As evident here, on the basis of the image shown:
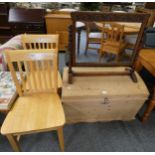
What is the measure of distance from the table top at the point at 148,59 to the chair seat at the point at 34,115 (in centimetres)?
99

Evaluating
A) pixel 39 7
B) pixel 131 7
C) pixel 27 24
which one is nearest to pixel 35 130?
pixel 27 24

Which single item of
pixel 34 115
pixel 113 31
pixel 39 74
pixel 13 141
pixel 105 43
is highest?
pixel 113 31

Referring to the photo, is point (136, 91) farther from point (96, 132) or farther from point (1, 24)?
point (1, 24)

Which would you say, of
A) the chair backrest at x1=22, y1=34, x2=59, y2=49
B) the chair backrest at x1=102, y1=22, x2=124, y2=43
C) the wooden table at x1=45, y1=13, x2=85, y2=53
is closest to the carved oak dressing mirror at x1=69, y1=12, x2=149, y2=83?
the chair backrest at x1=102, y1=22, x2=124, y2=43

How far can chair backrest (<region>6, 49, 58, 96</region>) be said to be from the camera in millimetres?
1152

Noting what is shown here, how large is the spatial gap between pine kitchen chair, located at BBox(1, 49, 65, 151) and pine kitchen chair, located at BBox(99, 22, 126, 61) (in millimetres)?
823

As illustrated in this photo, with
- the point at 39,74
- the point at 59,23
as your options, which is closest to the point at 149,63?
the point at 39,74

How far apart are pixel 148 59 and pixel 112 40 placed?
544 mm

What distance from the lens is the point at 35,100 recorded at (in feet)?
4.33

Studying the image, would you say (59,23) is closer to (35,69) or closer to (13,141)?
(35,69)

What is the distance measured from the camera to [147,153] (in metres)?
1.29

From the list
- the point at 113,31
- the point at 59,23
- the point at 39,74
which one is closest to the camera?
the point at 39,74

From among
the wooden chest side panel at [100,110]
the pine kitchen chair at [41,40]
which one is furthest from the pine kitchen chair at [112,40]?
the wooden chest side panel at [100,110]

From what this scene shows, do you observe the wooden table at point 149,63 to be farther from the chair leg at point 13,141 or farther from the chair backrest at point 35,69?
the chair leg at point 13,141
